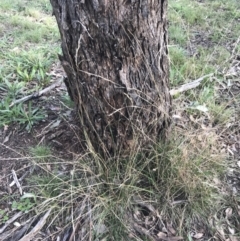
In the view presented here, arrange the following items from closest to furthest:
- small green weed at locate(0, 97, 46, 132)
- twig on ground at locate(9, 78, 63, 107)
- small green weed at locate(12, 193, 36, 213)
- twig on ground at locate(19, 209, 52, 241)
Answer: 1. twig on ground at locate(19, 209, 52, 241)
2. small green weed at locate(12, 193, 36, 213)
3. small green weed at locate(0, 97, 46, 132)
4. twig on ground at locate(9, 78, 63, 107)

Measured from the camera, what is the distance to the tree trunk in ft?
5.07

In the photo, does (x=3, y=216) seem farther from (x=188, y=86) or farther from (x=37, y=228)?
(x=188, y=86)

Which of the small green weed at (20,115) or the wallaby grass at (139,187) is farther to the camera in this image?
the small green weed at (20,115)

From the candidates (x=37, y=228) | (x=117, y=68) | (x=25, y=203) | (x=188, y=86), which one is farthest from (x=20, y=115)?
(x=188, y=86)

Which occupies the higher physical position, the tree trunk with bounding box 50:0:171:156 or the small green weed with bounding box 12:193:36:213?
the tree trunk with bounding box 50:0:171:156

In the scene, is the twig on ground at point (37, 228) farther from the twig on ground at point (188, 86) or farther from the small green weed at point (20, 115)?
the twig on ground at point (188, 86)

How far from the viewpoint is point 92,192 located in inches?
72.4

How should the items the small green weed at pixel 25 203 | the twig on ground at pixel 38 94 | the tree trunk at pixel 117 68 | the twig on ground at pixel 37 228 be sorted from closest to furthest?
the tree trunk at pixel 117 68, the twig on ground at pixel 37 228, the small green weed at pixel 25 203, the twig on ground at pixel 38 94

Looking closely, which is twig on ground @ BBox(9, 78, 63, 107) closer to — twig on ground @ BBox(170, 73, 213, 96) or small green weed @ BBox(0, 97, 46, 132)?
small green weed @ BBox(0, 97, 46, 132)

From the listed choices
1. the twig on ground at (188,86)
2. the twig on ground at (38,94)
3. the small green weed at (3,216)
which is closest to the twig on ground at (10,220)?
the small green weed at (3,216)

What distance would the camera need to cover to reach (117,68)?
168cm

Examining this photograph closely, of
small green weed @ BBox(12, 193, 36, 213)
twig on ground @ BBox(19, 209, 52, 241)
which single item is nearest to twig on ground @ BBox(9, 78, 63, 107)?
small green weed @ BBox(12, 193, 36, 213)

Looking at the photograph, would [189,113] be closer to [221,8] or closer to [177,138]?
[177,138]

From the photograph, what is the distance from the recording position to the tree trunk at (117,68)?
1546mm
